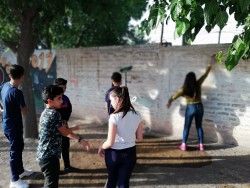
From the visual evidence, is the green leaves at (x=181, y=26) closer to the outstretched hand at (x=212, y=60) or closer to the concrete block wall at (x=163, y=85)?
the concrete block wall at (x=163, y=85)

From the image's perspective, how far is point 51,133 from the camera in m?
3.71

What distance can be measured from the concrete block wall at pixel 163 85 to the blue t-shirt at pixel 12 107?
9.93 feet

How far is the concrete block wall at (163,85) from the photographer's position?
6617mm

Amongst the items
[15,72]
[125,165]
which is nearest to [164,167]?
[125,165]

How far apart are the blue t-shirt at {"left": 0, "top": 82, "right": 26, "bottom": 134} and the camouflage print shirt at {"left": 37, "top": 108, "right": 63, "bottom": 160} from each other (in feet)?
3.36

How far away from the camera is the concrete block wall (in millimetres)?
6617

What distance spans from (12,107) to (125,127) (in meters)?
1.95

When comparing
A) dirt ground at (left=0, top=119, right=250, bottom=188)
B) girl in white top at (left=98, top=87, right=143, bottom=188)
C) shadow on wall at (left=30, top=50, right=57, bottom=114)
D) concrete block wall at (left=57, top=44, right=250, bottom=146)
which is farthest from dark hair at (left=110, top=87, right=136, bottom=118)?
shadow on wall at (left=30, top=50, right=57, bottom=114)

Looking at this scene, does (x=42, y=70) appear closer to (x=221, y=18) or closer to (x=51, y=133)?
(x=51, y=133)

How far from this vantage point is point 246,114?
6.47 metres

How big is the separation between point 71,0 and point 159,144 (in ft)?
12.1

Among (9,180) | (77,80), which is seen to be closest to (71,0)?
(77,80)

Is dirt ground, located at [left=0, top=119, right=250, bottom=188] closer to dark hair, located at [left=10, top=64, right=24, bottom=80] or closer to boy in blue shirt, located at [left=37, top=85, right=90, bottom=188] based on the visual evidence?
boy in blue shirt, located at [left=37, top=85, right=90, bottom=188]

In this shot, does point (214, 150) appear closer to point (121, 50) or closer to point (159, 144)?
point (159, 144)
